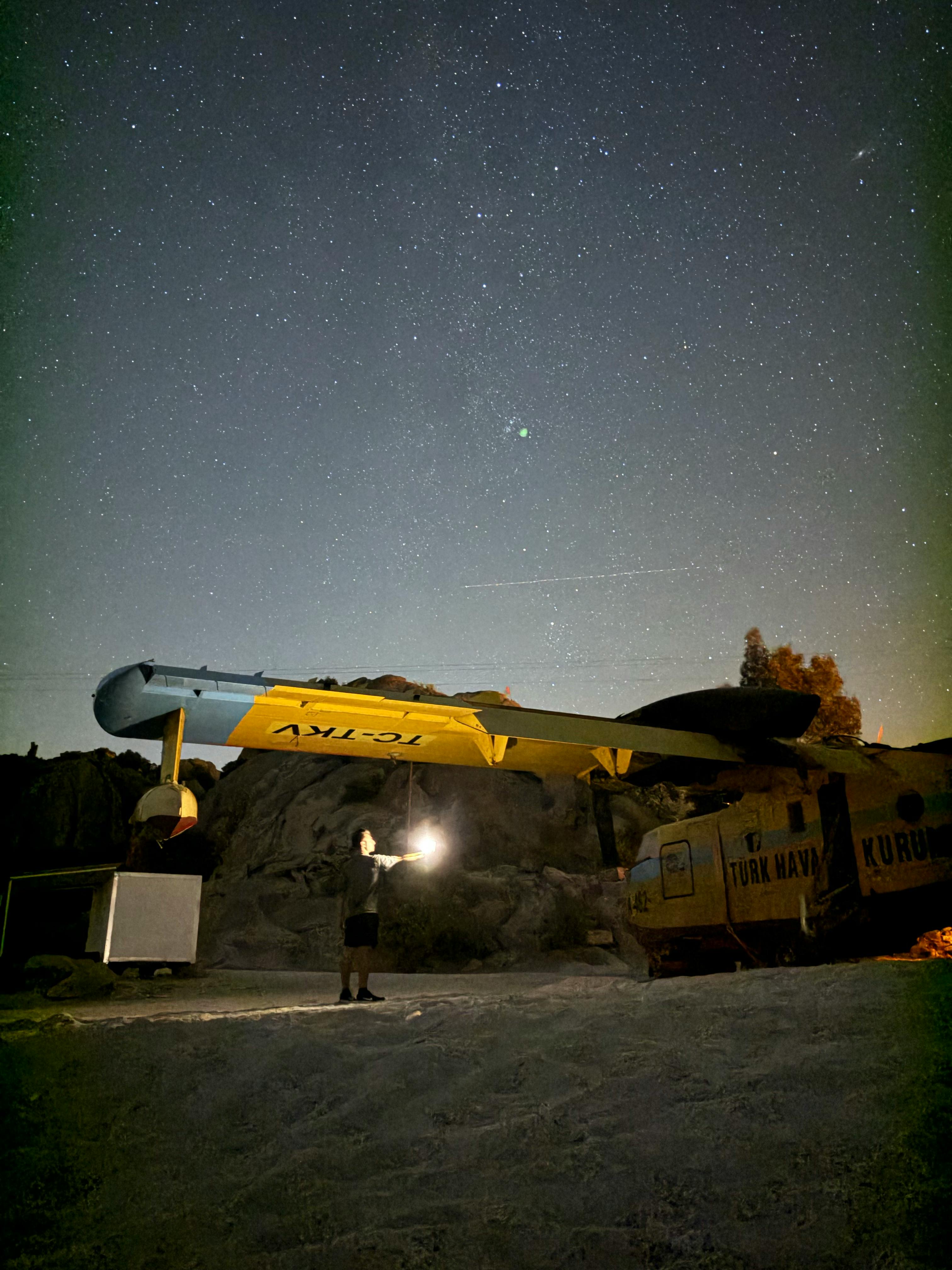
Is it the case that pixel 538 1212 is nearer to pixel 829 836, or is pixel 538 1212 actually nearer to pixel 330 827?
pixel 829 836

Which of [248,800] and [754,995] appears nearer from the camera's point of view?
[754,995]

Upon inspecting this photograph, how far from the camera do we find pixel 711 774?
7773mm

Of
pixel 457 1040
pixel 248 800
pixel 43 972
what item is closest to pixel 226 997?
pixel 43 972

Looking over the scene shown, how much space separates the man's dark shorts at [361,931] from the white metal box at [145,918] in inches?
357

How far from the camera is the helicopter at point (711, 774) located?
6.33 m

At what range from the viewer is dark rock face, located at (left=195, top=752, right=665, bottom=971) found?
18.6 metres

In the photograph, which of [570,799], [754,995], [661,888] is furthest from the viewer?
[570,799]

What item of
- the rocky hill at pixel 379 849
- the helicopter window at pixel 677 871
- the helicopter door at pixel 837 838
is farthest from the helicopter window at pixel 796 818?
the rocky hill at pixel 379 849

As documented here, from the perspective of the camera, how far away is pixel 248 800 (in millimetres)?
26672

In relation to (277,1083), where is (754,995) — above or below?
above

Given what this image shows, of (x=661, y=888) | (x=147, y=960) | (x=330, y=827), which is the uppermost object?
(x=330, y=827)

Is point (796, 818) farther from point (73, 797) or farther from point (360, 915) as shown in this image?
point (73, 797)

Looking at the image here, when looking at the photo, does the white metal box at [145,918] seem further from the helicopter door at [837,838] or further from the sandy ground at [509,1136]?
the helicopter door at [837,838]

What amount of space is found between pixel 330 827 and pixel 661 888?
1609 cm
